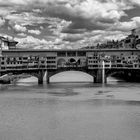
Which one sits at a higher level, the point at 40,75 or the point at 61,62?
the point at 61,62

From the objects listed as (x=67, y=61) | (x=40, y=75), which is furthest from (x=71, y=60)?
(x=40, y=75)

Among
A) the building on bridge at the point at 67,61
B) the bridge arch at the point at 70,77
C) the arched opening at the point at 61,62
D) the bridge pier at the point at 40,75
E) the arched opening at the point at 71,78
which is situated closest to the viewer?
the bridge pier at the point at 40,75

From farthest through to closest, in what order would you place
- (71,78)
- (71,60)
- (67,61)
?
(71,78) → (71,60) → (67,61)

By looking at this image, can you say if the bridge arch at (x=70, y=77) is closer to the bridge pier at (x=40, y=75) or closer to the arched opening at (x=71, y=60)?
the bridge pier at (x=40, y=75)

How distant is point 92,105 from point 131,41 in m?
72.4

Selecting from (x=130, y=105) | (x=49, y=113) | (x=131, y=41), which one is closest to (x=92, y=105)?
(x=130, y=105)

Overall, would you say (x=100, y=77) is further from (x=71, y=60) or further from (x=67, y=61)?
(x=71, y=60)

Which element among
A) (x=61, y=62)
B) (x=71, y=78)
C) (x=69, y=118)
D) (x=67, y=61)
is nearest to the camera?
(x=69, y=118)

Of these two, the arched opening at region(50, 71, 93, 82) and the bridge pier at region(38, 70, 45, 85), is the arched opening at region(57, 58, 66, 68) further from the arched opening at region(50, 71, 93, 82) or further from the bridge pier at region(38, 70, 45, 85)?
the bridge pier at region(38, 70, 45, 85)

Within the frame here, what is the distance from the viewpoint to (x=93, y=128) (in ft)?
82.1

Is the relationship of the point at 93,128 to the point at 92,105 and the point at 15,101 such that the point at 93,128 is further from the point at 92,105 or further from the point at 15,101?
the point at 15,101

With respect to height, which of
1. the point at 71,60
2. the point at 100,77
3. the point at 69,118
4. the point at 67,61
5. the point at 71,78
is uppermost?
the point at 71,60

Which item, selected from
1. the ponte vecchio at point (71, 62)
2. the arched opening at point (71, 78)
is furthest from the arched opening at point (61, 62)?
the arched opening at point (71, 78)

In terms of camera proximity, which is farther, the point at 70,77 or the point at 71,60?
the point at 70,77
